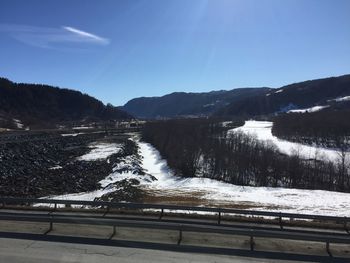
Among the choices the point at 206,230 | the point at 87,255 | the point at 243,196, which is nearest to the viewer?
the point at 87,255

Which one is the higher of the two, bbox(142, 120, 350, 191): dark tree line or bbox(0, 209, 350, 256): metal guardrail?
bbox(0, 209, 350, 256): metal guardrail

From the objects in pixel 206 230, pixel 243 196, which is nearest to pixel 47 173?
pixel 243 196

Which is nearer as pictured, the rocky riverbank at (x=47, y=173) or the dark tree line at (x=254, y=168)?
the rocky riverbank at (x=47, y=173)

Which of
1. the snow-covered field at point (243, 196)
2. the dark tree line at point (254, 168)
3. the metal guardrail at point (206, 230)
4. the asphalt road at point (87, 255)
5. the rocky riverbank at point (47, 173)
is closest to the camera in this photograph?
the asphalt road at point (87, 255)

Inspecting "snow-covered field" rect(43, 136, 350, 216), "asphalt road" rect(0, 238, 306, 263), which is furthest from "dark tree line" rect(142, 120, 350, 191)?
"asphalt road" rect(0, 238, 306, 263)

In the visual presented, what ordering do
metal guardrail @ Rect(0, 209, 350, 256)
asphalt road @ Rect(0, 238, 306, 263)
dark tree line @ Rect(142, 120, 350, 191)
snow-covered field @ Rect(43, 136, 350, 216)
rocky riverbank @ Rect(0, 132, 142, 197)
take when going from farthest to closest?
dark tree line @ Rect(142, 120, 350, 191) → rocky riverbank @ Rect(0, 132, 142, 197) → snow-covered field @ Rect(43, 136, 350, 216) → metal guardrail @ Rect(0, 209, 350, 256) → asphalt road @ Rect(0, 238, 306, 263)

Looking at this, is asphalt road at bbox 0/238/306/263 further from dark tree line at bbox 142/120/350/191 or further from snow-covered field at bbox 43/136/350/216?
dark tree line at bbox 142/120/350/191

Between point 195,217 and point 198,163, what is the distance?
61880mm

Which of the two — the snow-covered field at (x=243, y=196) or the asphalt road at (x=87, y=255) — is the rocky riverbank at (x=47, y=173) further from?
the asphalt road at (x=87, y=255)

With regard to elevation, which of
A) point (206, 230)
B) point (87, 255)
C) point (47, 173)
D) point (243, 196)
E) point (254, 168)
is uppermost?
point (206, 230)

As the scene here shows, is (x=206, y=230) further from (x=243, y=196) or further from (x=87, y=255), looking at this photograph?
(x=243, y=196)

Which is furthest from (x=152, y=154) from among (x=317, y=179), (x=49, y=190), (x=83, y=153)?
(x=49, y=190)

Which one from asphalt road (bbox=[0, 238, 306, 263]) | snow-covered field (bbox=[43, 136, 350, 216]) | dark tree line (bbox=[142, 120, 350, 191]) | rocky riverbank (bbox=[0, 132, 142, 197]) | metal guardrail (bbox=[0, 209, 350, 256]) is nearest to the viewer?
asphalt road (bbox=[0, 238, 306, 263])

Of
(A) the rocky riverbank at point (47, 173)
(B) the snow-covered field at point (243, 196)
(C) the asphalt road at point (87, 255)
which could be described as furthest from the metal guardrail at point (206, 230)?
(A) the rocky riverbank at point (47, 173)
